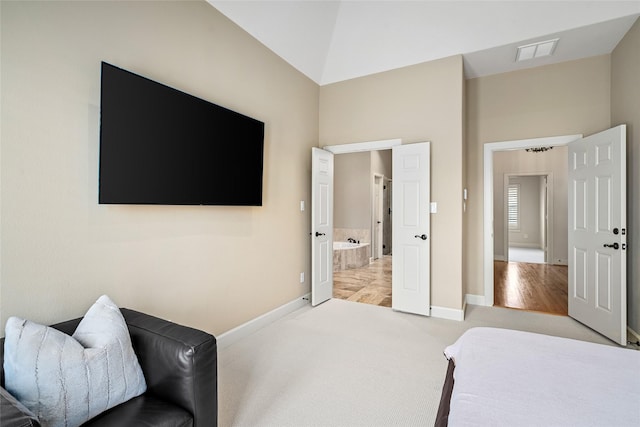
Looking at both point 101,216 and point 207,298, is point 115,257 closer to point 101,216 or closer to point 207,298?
point 101,216

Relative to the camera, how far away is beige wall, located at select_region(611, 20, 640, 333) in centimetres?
287

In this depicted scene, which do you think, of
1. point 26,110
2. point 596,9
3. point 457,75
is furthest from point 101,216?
point 596,9

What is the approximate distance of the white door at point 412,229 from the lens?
359cm

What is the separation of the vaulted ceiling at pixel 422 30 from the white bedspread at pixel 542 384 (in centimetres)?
316

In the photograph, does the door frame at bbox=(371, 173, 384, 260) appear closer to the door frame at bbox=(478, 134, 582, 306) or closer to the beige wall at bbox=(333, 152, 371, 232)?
the beige wall at bbox=(333, 152, 371, 232)

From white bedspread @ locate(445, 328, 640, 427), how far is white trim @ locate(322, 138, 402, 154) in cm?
277

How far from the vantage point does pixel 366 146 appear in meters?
4.03

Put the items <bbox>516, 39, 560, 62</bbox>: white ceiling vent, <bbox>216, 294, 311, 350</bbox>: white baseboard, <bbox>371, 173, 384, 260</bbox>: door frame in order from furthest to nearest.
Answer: <bbox>371, 173, 384, 260</bbox>: door frame
<bbox>516, 39, 560, 62</bbox>: white ceiling vent
<bbox>216, 294, 311, 350</bbox>: white baseboard

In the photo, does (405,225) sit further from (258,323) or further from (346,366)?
(258,323)

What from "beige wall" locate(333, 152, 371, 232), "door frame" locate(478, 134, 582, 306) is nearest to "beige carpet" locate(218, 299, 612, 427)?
"door frame" locate(478, 134, 582, 306)

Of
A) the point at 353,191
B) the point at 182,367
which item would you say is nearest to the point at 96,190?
the point at 182,367

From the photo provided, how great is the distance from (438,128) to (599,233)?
195 centimetres

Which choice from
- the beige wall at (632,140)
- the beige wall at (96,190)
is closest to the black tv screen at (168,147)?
the beige wall at (96,190)

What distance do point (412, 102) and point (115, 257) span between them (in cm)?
344
